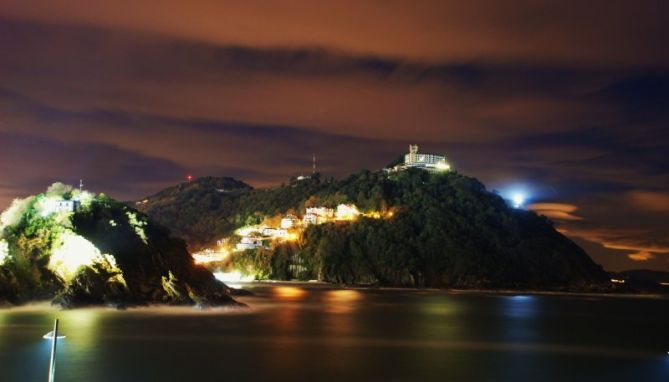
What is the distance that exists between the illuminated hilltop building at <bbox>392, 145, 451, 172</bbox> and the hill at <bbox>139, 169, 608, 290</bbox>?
31.5ft

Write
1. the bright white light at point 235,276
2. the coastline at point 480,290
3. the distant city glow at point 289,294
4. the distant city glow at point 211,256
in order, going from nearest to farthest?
the distant city glow at point 289,294
the coastline at point 480,290
the bright white light at point 235,276
the distant city glow at point 211,256

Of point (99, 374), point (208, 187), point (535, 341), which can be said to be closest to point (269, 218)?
point (208, 187)

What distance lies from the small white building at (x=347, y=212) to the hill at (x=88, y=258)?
69.2m

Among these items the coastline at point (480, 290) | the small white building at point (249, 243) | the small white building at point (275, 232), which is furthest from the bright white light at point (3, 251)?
the small white building at point (275, 232)

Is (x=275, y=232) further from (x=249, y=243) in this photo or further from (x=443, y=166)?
(x=443, y=166)

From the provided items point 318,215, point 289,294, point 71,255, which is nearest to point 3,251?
point 71,255

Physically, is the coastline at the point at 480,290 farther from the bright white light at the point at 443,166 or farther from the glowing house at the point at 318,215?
the bright white light at the point at 443,166

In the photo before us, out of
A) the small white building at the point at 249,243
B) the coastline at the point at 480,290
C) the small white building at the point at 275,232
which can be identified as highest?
the small white building at the point at 275,232

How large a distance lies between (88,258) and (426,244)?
2839 inches

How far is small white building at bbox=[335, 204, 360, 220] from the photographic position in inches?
4706

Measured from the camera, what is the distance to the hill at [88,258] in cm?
4276

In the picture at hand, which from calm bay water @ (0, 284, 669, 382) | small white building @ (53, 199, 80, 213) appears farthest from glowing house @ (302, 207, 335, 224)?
small white building @ (53, 199, 80, 213)

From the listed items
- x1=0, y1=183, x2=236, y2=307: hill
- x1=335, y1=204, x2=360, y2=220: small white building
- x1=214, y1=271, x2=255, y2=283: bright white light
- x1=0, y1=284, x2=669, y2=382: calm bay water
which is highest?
x1=335, y1=204, x2=360, y2=220: small white building

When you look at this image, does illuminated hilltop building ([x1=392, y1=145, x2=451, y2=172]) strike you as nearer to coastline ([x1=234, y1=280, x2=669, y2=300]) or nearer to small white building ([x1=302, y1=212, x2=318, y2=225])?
small white building ([x1=302, y1=212, x2=318, y2=225])
